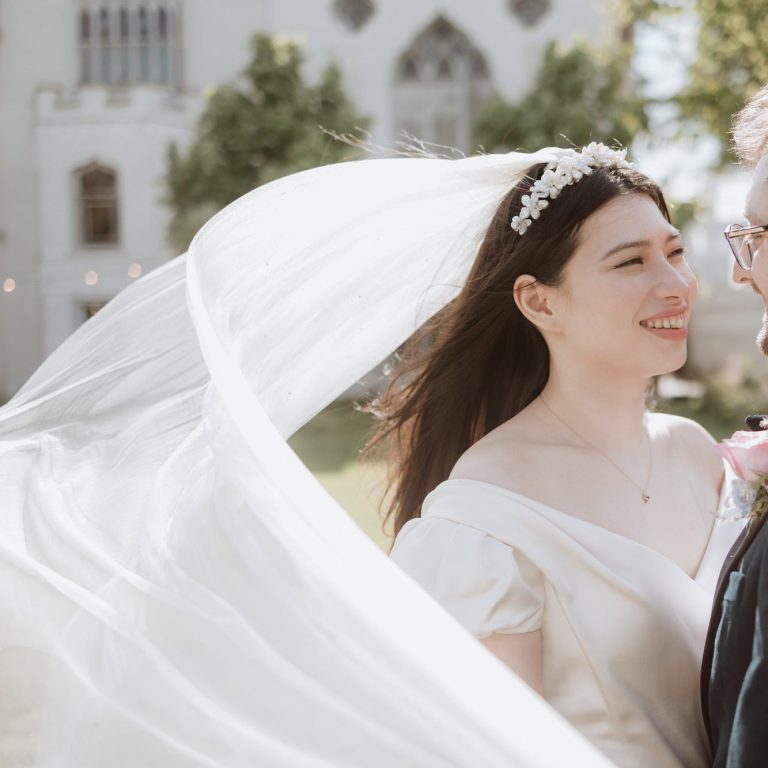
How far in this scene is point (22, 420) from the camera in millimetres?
2617

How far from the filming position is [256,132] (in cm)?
2184

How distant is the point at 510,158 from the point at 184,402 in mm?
1021

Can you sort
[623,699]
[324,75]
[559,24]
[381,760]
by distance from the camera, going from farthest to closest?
1. [559,24]
2. [324,75]
3. [623,699]
4. [381,760]

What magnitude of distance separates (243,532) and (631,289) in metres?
1.19

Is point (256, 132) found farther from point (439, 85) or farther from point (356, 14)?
point (439, 85)

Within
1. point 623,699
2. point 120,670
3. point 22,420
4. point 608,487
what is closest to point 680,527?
point 608,487

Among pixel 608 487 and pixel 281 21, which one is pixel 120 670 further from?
pixel 281 21

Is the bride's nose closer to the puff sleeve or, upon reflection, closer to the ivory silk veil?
the ivory silk veil

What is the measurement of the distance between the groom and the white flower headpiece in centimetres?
50

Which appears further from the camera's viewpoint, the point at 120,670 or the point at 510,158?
the point at 510,158

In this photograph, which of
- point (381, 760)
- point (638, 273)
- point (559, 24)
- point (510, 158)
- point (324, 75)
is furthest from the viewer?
point (559, 24)

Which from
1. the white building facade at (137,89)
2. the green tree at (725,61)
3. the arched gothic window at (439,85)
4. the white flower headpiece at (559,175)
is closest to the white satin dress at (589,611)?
the white flower headpiece at (559,175)

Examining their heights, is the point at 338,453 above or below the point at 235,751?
below

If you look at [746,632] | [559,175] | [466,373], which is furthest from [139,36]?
[746,632]
